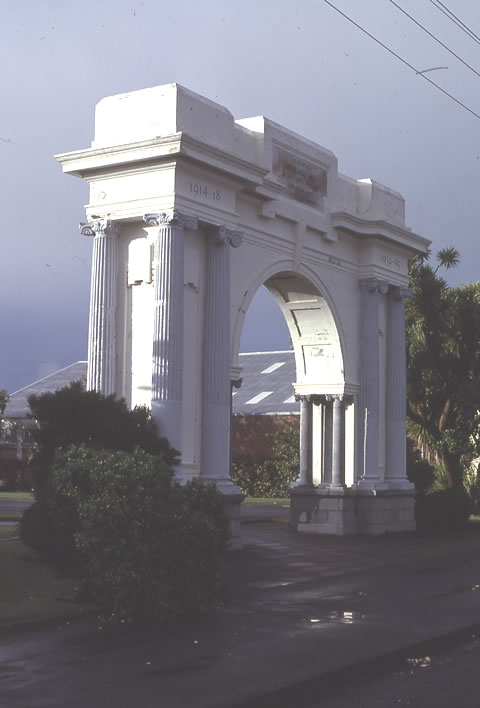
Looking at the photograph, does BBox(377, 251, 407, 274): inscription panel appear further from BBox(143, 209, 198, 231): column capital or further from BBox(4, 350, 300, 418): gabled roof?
BBox(4, 350, 300, 418): gabled roof

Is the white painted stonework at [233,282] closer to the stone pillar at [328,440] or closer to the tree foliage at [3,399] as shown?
the stone pillar at [328,440]

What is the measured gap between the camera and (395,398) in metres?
26.7

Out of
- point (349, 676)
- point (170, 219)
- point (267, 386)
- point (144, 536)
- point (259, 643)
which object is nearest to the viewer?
point (349, 676)

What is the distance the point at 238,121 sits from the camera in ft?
74.3

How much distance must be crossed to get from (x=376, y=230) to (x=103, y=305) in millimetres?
8249

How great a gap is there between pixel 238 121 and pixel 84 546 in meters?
12.6

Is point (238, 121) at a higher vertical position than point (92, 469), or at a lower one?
higher

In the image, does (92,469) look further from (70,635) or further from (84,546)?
(70,635)

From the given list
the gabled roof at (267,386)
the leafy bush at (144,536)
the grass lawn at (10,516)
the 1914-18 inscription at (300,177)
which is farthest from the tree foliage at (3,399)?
the leafy bush at (144,536)

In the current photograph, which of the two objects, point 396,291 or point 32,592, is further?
point 396,291

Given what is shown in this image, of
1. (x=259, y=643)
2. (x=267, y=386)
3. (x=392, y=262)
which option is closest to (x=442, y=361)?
(x=392, y=262)

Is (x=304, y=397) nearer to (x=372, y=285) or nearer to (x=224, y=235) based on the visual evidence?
(x=372, y=285)

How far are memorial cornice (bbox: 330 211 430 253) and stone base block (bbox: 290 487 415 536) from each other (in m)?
6.22

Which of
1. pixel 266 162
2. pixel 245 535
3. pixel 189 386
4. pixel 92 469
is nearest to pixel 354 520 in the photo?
pixel 245 535
